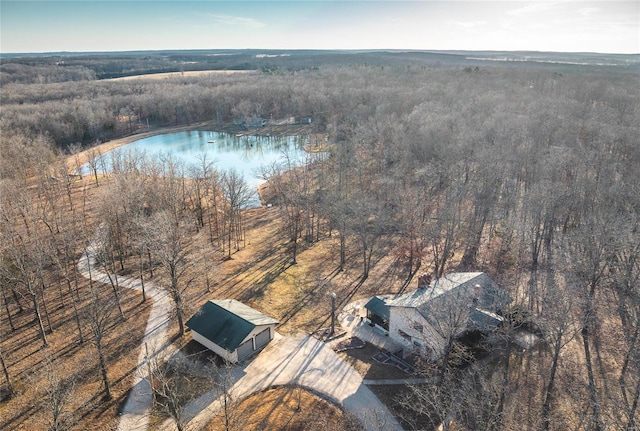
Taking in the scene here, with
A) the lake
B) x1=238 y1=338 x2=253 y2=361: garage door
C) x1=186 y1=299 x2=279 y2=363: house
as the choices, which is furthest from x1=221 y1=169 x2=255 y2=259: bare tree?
the lake

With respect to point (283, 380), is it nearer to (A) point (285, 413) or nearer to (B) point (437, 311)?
(A) point (285, 413)

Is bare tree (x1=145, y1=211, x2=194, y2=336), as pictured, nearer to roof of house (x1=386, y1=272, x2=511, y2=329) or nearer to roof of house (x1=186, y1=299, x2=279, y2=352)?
roof of house (x1=186, y1=299, x2=279, y2=352)

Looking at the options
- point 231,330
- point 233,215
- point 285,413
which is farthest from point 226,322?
point 233,215

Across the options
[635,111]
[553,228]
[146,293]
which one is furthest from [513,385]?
[635,111]

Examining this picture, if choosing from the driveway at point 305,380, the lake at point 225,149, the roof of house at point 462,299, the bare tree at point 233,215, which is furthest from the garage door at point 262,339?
the lake at point 225,149

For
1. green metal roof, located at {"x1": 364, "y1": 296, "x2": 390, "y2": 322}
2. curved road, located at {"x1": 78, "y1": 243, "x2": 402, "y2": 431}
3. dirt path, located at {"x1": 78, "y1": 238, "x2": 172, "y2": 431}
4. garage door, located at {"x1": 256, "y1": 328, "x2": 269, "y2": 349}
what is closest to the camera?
curved road, located at {"x1": 78, "y1": 243, "x2": 402, "y2": 431}

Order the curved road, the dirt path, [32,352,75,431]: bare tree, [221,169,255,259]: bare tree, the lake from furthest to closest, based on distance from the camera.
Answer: the lake
[221,169,255,259]: bare tree
the dirt path
the curved road
[32,352,75,431]: bare tree

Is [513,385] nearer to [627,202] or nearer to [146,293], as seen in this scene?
[627,202]
